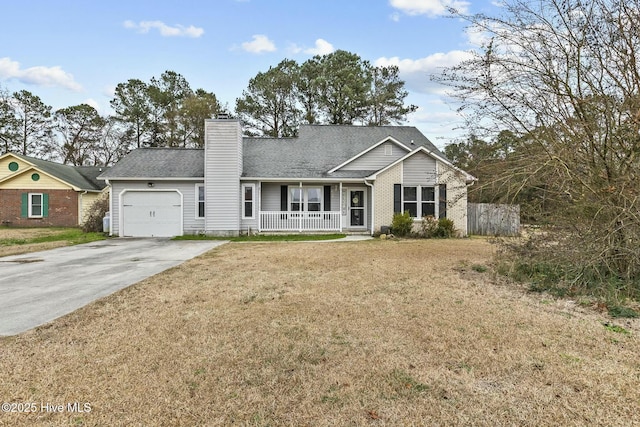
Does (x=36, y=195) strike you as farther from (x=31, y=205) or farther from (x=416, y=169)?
(x=416, y=169)

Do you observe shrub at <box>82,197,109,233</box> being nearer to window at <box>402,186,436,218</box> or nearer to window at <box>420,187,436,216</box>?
window at <box>402,186,436,218</box>

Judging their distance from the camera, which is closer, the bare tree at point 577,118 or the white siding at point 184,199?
the bare tree at point 577,118

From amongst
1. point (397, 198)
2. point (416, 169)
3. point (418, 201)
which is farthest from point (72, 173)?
point (418, 201)

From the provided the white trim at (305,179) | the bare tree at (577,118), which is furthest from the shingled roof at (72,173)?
the bare tree at (577,118)

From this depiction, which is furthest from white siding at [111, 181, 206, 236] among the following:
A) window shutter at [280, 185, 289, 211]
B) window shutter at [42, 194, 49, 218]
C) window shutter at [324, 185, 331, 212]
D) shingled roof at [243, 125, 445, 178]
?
window shutter at [42, 194, 49, 218]

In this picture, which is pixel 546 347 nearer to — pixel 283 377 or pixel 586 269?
pixel 283 377

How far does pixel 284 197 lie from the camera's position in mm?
16703

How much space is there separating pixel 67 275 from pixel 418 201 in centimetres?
1279

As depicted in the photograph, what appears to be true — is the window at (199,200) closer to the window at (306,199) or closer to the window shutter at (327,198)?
the window at (306,199)

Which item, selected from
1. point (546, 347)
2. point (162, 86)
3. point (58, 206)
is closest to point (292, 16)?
point (546, 347)

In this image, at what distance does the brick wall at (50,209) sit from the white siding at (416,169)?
2049cm

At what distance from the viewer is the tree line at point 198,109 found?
99.6 ft

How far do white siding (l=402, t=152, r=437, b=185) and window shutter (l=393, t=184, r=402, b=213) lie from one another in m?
0.36

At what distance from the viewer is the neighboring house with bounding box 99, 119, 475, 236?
15453 millimetres
